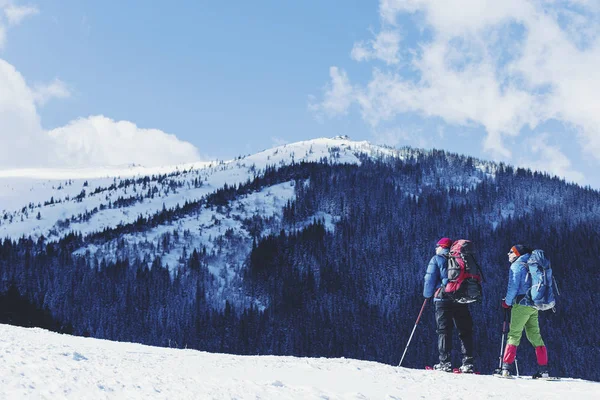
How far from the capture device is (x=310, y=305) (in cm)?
14088

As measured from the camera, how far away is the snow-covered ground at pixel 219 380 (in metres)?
5.71

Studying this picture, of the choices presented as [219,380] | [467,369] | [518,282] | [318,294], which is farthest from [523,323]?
Result: [318,294]

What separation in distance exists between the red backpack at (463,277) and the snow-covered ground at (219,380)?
2.04 metres

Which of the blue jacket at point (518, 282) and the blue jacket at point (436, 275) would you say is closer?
the blue jacket at point (518, 282)

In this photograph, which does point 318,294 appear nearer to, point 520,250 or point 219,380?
point 520,250

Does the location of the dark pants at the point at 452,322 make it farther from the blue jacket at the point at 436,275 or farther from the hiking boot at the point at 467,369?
the blue jacket at the point at 436,275

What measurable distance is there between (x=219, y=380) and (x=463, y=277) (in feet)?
20.0

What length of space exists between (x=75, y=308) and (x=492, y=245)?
406 ft

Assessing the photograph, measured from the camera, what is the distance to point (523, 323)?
11109mm

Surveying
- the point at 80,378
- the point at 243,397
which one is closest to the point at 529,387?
the point at 243,397

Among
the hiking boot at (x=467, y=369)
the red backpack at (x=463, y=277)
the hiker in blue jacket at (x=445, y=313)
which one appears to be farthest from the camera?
the hiker in blue jacket at (x=445, y=313)

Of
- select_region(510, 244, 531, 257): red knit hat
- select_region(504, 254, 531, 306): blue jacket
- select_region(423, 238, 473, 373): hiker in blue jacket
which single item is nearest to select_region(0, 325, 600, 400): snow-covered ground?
select_region(423, 238, 473, 373): hiker in blue jacket

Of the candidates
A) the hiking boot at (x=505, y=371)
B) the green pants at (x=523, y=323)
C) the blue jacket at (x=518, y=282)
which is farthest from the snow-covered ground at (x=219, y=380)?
the blue jacket at (x=518, y=282)

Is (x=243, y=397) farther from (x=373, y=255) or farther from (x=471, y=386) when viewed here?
(x=373, y=255)
